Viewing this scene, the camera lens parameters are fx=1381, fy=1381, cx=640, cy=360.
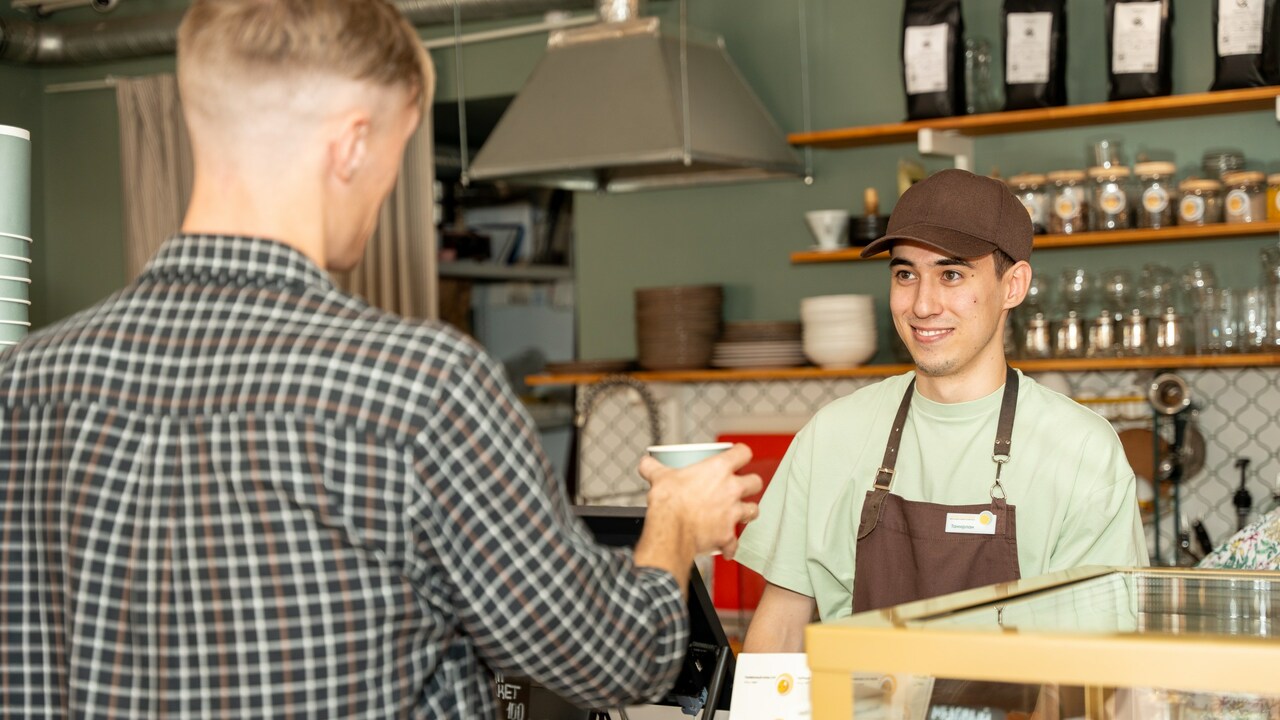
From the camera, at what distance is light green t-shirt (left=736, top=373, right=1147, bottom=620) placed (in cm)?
208

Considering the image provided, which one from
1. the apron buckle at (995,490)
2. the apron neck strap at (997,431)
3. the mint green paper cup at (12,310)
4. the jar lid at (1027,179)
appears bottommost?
the apron buckle at (995,490)

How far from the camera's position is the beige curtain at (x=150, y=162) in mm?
5938

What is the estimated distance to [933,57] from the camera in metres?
4.42

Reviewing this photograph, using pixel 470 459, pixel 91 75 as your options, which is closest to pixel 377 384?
pixel 470 459

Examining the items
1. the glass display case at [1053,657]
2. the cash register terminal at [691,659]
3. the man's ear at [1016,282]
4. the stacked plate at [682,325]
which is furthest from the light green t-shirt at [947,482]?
the stacked plate at [682,325]

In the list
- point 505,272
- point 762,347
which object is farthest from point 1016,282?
point 505,272

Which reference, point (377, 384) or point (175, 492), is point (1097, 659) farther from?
point (175, 492)

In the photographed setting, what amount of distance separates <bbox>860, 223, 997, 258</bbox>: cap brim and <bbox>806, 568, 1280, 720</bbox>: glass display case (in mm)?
918

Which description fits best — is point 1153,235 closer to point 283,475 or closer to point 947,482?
point 947,482

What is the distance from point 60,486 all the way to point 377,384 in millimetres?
308

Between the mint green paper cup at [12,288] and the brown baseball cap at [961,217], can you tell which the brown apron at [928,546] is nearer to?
the brown baseball cap at [961,217]

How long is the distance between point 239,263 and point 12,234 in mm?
977

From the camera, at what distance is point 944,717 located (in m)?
1.35

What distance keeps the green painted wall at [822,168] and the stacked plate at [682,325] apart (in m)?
0.29
